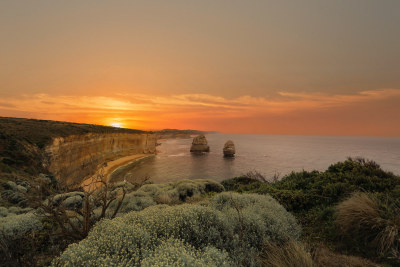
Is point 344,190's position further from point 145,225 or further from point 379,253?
point 145,225

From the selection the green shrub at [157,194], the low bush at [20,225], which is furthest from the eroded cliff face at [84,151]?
the green shrub at [157,194]

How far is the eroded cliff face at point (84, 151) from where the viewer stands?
90.4 feet

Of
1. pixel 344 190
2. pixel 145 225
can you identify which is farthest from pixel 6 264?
pixel 344 190

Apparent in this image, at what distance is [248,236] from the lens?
5016 mm

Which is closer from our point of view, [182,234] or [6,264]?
[6,264]

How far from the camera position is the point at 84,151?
40344 mm

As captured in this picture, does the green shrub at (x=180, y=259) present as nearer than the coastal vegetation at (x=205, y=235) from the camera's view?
Yes

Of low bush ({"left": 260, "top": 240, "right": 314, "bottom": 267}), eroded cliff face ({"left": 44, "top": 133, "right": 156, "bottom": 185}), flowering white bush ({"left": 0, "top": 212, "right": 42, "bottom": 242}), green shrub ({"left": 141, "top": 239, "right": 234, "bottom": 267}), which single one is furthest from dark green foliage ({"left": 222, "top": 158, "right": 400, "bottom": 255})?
flowering white bush ({"left": 0, "top": 212, "right": 42, "bottom": 242})

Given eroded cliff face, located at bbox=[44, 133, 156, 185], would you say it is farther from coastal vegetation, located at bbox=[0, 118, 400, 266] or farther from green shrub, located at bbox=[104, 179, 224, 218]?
coastal vegetation, located at bbox=[0, 118, 400, 266]

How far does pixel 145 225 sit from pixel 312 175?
12.2 meters

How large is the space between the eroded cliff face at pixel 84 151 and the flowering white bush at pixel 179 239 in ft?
16.7

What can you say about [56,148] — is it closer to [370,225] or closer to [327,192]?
[327,192]

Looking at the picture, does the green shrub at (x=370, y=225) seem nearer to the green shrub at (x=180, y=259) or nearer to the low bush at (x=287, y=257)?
the low bush at (x=287, y=257)

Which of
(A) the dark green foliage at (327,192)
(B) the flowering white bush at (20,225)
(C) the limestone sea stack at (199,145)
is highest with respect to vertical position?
(A) the dark green foliage at (327,192)
